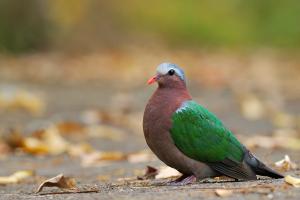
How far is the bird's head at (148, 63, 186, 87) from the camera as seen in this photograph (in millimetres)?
5477

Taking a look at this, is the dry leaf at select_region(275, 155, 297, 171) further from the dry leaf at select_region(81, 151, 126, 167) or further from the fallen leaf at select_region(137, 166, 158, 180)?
the dry leaf at select_region(81, 151, 126, 167)

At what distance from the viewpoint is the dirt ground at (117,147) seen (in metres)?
4.77

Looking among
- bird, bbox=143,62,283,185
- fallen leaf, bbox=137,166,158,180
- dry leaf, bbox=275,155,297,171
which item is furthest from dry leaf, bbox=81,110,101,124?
bird, bbox=143,62,283,185

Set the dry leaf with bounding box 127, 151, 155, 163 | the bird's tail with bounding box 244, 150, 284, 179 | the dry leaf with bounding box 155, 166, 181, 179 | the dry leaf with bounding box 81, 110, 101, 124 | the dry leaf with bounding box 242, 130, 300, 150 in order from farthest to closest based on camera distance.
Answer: the dry leaf with bounding box 81, 110, 101, 124 → the dry leaf with bounding box 242, 130, 300, 150 → the dry leaf with bounding box 127, 151, 155, 163 → the dry leaf with bounding box 155, 166, 181, 179 → the bird's tail with bounding box 244, 150, 284, 179

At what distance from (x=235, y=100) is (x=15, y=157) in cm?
675

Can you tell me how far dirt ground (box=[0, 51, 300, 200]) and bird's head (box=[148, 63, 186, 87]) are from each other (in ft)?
2.01

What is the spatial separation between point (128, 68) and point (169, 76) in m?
14.2

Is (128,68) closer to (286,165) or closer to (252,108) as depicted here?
(252,108)

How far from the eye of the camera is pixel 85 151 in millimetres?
8289

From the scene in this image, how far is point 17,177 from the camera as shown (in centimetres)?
660

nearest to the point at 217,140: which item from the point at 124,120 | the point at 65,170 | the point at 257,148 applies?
the point at 65,170

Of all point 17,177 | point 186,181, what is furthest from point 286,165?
point 17,177

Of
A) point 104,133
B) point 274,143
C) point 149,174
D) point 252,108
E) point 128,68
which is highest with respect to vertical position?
point 128,68

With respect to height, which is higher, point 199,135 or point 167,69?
point 167,69
